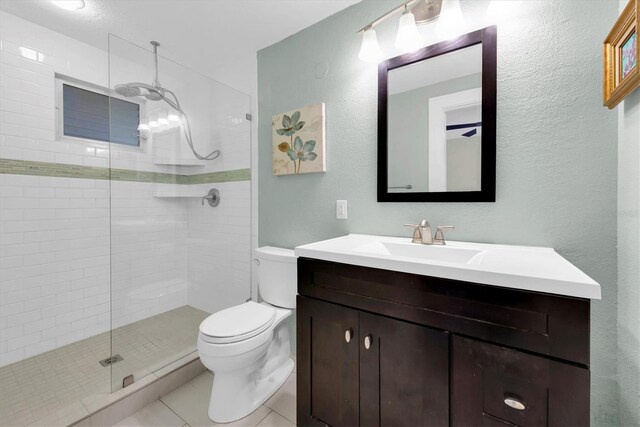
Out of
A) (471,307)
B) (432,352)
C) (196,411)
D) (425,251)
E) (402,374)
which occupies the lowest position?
(196,411)

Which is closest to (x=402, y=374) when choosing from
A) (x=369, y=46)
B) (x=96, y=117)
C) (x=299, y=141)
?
(x=299, y=141)

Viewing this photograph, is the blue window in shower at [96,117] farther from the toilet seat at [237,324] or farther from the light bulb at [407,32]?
the light bulb at [407,32]

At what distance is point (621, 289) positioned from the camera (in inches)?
39.5

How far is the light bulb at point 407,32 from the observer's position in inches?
51.8

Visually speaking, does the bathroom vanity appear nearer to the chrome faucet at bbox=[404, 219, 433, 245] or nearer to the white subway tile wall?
the chrome faucet at bbox=[404, 219, 433, 245]

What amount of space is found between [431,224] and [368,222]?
0.34 meters

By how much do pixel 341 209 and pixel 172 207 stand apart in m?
1.51

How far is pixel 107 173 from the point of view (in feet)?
7.23

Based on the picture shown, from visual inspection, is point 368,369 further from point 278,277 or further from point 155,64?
point 155,64

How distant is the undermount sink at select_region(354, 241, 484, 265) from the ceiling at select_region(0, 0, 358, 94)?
140 centimetres

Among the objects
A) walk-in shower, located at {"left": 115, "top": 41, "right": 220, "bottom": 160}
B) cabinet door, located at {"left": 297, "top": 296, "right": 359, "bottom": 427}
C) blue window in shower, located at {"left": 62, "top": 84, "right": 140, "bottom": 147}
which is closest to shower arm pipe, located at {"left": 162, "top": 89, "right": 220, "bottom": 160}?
walk-in shower, located at {"left": 115, "top": 41, "right": 220, "bottom": 160}

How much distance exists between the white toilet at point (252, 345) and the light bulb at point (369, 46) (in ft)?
3.99

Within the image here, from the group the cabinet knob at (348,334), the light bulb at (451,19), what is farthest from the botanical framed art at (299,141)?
the cabinet knob at (348,334)

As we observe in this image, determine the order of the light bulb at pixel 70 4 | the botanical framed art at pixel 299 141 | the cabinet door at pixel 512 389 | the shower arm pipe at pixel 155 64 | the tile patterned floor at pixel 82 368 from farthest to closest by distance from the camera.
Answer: the shower arm pipe at pixel 155 64
the botanical framed art at pixel 299 141
the light bulb at pixel 70 4
the tile patterned floor at pixel 82 368
the cabinet door at pixel 512 389
